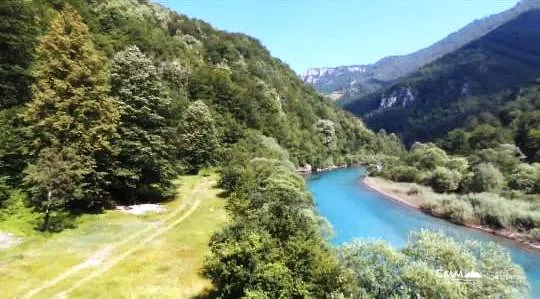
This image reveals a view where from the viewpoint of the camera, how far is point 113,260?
28.9 m

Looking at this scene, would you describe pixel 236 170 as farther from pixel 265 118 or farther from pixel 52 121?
pixel 265 118

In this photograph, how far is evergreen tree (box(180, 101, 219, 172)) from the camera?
71.6 m

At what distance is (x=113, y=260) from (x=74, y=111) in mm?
17009

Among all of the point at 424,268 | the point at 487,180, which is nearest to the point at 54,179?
the point at 424,268

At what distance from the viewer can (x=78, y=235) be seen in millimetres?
33000

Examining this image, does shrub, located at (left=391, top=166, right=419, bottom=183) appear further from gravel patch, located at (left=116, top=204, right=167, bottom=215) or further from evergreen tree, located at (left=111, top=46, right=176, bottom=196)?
gravel patch, located at (left=116, top=204, right=167, bottom=215)

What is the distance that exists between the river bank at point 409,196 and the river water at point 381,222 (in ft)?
4.58

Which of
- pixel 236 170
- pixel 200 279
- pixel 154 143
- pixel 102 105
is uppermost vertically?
pixel 102 105

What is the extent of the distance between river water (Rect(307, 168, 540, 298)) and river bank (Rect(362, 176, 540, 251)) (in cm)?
140

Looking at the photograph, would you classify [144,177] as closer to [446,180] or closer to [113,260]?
[113,260]

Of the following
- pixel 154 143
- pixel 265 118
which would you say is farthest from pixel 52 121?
pixel 265 118

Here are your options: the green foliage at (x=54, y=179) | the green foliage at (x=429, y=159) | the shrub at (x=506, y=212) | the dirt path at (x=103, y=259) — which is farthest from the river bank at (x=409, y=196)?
the green foliage at (x=54, y=179)

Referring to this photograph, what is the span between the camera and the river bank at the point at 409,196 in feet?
185

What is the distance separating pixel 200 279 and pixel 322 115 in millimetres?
172033
